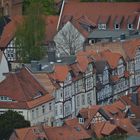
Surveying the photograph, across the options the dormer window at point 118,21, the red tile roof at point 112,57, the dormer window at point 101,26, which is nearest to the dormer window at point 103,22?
the dormer window at point 101,26

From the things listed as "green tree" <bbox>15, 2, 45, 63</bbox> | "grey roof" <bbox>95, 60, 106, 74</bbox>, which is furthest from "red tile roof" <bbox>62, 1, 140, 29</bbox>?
"grey roof" <bbox>95, 60, 106, 74</bbox>

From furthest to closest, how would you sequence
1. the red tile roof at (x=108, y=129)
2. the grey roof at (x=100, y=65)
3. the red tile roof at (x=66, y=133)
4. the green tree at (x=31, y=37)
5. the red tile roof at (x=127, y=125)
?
the green tree at (x=31, y=37) < the grey roof at (x=100, y=65) < the red tile roof at (x=127, y=125) < the red tile roof at (x=108, y=129) < the red tile roof at (x=66, y=133)

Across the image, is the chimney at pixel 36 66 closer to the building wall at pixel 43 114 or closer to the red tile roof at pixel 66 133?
the building wall at pixel 43 114

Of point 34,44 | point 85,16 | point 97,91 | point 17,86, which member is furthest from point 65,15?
point 17,86

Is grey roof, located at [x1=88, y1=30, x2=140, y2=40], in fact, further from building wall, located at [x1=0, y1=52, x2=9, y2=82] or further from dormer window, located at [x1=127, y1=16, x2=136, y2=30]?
building wall, located at [x1=0, y1=52, x2=9, y2=82]

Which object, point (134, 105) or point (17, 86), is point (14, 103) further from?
point (134, 105)

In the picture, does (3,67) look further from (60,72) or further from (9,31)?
(9,31)

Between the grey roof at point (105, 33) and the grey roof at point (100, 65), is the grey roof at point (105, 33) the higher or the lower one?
the lower one
